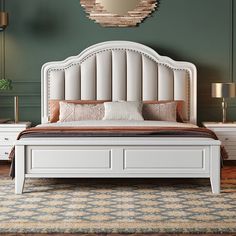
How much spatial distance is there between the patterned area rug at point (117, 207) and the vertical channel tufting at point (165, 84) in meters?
1.48

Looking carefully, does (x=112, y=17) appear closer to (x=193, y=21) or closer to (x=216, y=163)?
(x=193, y=21)

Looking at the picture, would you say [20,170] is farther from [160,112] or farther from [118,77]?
[118,77]

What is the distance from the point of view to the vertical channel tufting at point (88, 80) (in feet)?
22.4

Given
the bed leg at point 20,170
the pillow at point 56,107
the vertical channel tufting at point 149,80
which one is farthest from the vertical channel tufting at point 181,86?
the bed leg at point 20,170

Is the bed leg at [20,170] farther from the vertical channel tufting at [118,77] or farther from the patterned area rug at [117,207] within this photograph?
the vertical channel tufting at [118,77]

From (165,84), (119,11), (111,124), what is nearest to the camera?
(111,124)

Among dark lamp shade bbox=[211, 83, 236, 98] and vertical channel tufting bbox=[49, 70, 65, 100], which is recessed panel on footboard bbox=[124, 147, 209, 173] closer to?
dark lamp shade bbox=[211, 83, 236, 98]

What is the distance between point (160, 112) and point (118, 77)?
0.69m

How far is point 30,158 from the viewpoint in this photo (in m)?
4.95

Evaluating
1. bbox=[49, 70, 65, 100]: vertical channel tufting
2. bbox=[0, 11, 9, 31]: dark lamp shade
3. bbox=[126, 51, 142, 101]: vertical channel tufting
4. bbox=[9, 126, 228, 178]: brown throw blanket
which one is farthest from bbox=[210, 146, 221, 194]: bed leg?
bbox=[0, 11, 9, 31]: dark lamp shade

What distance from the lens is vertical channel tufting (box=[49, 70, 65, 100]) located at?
6840 mm

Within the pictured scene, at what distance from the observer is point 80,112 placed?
253 inches

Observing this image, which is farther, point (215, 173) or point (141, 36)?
point (141, 36)

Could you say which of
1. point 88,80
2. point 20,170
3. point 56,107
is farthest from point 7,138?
point 20,170
